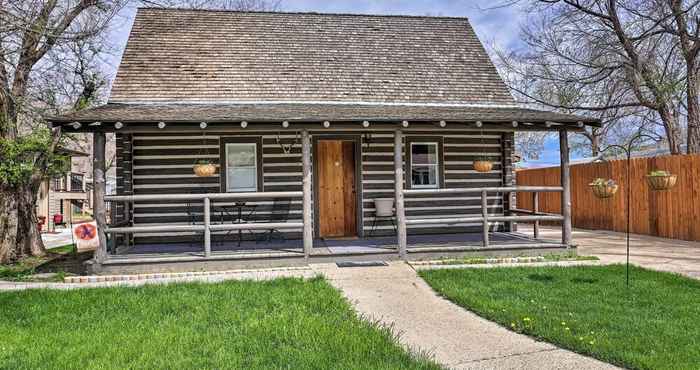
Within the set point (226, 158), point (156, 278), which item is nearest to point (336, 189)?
point (226, 158)

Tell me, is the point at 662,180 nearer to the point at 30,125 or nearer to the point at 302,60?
the point at 302,60

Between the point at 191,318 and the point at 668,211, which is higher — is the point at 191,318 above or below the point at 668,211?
below

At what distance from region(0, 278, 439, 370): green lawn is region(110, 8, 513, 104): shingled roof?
17.8ft

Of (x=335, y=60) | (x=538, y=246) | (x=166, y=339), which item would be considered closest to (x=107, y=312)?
(x=166, y=339)

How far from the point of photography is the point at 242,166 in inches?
401

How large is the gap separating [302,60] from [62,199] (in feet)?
67.5

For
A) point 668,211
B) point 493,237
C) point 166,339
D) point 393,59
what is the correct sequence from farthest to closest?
point 393,59 → point 668,211 → point 493,237 → point 166,339

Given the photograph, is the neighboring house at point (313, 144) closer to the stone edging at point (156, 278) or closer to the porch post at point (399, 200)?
the porch post at point (399, 200)

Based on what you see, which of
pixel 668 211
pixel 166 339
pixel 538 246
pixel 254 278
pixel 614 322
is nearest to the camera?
pixel 166 339

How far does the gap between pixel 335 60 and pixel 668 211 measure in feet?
28.7

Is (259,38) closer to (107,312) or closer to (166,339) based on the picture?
(107,312)

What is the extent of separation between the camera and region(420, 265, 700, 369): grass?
4.12 m

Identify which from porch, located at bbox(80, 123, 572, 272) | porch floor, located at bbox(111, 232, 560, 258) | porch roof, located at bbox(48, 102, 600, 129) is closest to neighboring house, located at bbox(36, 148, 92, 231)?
porch, located at bbox(80, 123, 572, 272)

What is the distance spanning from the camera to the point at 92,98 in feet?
40.0
